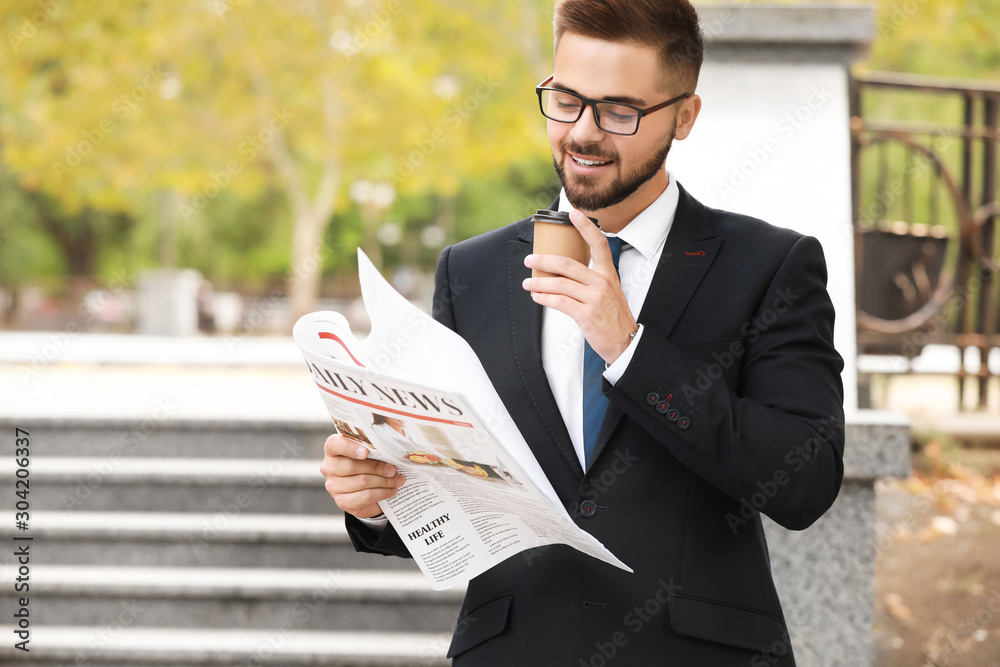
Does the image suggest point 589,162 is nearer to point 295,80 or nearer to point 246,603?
point 246,603

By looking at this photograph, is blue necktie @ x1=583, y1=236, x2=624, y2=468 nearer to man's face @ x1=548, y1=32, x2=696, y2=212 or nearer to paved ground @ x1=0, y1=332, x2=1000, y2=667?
man's face @ x1=548, y1=32, x2=696, y2=212

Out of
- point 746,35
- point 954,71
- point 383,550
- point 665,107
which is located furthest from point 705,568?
point 954,71

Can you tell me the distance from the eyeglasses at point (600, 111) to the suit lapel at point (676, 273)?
25 centimetres

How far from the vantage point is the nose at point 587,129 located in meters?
1.60

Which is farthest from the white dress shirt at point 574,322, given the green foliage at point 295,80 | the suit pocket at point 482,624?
the green foliage at point 295,80

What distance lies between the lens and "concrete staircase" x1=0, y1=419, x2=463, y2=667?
14.2 ft

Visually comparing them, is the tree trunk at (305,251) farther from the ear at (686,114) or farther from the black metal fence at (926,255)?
the ear at (686,114)

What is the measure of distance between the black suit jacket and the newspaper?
148mm

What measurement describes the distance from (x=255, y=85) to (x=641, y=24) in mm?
14510

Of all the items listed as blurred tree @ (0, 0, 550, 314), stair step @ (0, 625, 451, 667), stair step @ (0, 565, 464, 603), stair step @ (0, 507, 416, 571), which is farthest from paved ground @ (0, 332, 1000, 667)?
blurred tree @ (0, 0, 550, 314)

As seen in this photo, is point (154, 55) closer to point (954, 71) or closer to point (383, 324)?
point (383, 324)

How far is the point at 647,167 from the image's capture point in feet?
5.49

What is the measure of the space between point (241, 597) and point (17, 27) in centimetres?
1005

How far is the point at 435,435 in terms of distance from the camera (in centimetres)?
145
